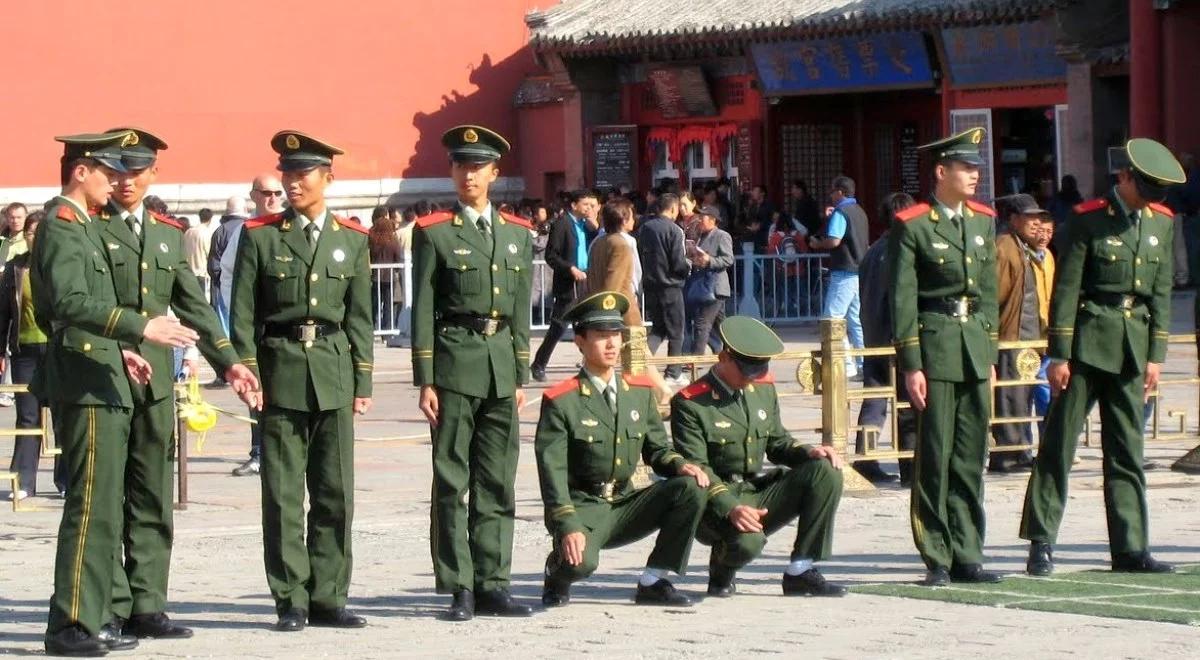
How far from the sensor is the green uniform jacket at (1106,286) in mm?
9578

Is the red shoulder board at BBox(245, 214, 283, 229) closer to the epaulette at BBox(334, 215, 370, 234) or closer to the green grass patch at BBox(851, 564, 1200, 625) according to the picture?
the epaulette at BBox(334, 215, 370, 234)

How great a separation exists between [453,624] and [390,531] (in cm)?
285

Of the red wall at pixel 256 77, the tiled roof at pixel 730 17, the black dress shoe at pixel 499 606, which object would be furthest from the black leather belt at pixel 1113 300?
Result: the red wall at pixel 256 77

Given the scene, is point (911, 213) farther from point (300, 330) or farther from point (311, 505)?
point (311, 505)

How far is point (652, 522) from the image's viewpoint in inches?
354

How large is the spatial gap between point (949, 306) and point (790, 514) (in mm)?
1048

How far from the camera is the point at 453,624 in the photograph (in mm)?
8586

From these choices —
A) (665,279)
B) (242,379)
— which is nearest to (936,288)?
(242,379)

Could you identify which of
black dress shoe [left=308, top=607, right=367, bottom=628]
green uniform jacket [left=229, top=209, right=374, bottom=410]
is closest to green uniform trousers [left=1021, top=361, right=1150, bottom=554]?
black dress shoe [left=308, top=607, right=367, bottom=628]

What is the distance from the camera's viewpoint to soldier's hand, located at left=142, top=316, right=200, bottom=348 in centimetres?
778

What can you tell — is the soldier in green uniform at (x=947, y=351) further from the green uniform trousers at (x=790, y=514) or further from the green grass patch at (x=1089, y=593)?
the green uniform trousers at (x=790, y=514)

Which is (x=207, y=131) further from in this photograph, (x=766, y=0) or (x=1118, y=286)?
(x=1118, y=286)

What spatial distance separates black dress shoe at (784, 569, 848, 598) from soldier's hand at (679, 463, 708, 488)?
22.1 inches

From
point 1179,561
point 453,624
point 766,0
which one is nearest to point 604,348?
point 453,624
